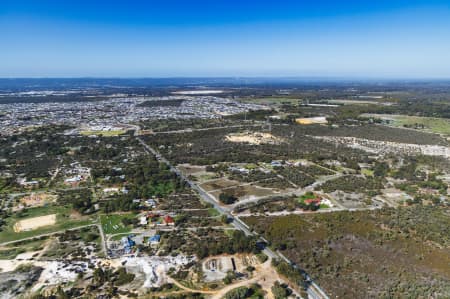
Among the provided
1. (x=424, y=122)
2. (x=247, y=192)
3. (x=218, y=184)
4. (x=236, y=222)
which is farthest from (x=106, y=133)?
(x=424, y=122)

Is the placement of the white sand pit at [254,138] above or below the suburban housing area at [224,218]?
above

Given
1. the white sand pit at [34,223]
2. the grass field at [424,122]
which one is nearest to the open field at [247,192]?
the white sand pit at [34,223]

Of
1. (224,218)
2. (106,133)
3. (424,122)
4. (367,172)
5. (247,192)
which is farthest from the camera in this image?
(424,122)

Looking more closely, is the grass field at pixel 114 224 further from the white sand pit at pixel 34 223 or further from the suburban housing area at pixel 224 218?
the white sand pit at pixel 34 223

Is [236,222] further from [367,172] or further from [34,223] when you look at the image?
[367,172]

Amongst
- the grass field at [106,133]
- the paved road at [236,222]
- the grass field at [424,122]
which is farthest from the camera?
the grass field at [424,122]

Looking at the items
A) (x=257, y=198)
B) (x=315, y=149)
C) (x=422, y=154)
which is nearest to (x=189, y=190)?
(x=257, y=198)
